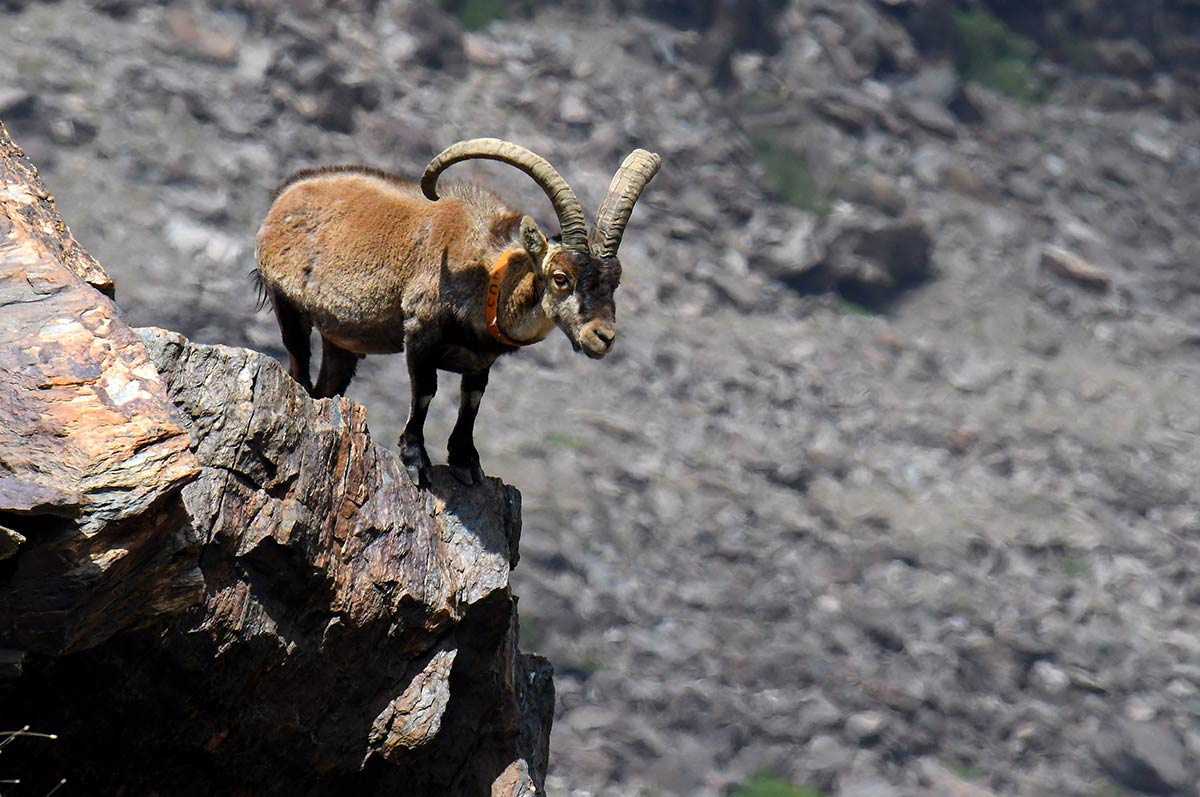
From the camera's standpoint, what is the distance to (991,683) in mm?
19781

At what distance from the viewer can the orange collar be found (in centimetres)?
791

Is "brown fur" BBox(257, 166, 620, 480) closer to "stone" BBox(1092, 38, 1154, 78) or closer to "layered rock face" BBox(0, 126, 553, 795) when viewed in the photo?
"layered rock face" BBox(0, 126, 553, 795)

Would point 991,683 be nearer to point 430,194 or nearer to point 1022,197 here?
point 1022,197

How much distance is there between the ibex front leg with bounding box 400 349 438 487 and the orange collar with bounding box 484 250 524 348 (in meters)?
0.40

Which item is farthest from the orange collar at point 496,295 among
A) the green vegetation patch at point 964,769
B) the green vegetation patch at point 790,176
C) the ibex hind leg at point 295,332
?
the green vegetation patch at point 790,176

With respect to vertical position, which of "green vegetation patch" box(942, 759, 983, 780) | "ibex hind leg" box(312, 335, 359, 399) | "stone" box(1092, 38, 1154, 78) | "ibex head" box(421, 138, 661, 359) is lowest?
"green vegetation patch" box(942, 759, 983, 780)

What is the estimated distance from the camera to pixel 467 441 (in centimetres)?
836

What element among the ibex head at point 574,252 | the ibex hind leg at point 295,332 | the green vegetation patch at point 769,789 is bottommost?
the green vegetation patch at point 769,789

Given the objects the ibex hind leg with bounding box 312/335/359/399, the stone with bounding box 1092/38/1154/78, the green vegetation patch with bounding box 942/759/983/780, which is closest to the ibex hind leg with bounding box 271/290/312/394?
the ibex hind leg with bounding box 312/335/359/399

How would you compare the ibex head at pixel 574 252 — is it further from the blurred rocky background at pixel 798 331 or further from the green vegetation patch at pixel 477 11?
the green vegetation patch at pixel 477 11

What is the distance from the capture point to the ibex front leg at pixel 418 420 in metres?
8.01

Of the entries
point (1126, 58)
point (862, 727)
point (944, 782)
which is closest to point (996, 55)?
point (1126, 58)

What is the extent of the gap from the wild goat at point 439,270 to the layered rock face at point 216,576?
767 mm

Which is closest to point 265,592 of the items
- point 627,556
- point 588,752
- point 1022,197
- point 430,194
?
point 430,194
